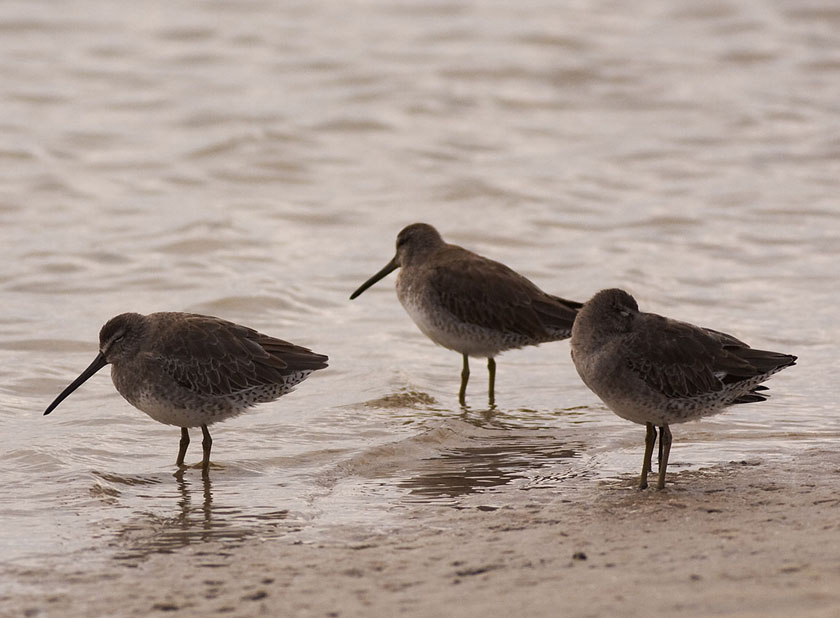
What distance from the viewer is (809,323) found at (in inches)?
415

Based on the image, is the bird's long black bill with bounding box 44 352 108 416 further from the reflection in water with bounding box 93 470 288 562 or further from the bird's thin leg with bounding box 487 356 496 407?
the bird's thin leg with bounding box 487 356 496 407

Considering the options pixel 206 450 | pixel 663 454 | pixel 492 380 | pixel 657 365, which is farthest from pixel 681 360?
pixel 492 380

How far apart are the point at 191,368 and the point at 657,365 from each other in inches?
104

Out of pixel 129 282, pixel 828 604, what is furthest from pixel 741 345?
pixel 129 282

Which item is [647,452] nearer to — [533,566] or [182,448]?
[533,566]

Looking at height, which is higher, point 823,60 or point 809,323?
point 823,60

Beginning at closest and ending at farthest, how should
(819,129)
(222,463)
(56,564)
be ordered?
(56,564), (222,463), (819,129)

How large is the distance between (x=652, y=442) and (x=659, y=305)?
4.57 m

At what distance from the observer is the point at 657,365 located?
6.54 m

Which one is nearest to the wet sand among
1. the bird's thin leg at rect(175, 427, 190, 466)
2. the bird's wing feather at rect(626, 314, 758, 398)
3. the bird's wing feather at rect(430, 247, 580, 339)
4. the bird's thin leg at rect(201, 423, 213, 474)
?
the bird's wing feather at rect(626, 314, 758, 398)

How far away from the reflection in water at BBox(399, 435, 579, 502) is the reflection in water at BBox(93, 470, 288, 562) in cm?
86

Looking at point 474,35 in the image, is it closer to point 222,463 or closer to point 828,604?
point 222,463

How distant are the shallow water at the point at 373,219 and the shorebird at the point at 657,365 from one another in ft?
1.71

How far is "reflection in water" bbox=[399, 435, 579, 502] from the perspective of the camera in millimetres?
6918
